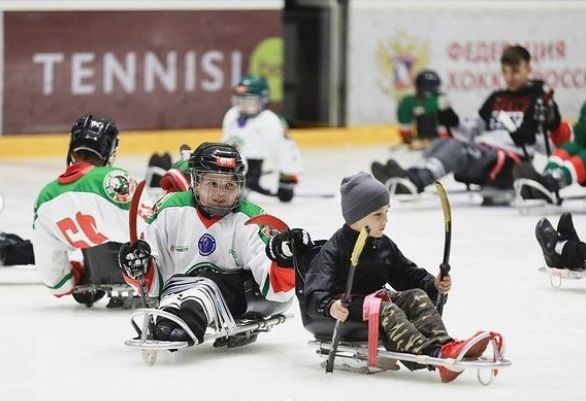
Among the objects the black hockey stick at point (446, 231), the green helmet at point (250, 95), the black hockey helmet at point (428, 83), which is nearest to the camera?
the black hockey stick at point (446, 231)

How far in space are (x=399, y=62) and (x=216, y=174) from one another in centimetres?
918

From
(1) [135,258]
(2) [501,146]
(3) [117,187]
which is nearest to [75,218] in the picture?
(3) [117,187]

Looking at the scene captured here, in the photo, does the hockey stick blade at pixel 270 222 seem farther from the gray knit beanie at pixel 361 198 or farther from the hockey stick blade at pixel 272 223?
the gray knit beanie at pixel 361 198

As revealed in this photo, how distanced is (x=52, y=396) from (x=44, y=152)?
788 centimetres

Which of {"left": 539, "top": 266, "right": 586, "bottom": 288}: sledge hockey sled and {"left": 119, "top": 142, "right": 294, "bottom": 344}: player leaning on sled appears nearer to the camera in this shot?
{"left": 119, "top": 142, "right": 294, "bottom": 344}: player leaning on sled

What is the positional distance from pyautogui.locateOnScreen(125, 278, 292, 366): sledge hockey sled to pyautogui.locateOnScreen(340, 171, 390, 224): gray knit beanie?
1.91 feet

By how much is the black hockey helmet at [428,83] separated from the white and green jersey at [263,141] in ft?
10.3

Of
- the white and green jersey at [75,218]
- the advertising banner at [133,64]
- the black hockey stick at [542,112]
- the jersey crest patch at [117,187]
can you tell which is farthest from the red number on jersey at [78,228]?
the advertising banner at [133,64]

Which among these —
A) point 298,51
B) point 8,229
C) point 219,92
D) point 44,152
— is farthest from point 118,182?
point 298,51

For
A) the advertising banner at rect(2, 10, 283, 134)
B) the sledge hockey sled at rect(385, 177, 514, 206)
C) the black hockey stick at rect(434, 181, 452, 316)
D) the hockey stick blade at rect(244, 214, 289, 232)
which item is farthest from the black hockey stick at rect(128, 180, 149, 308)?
the advertising banner at rect(2, 10, 283, 134)

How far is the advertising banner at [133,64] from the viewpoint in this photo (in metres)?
13.1

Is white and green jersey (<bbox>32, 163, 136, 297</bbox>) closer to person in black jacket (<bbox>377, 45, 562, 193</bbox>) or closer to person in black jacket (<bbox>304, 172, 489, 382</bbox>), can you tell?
person in black jacket (<bbox>304, 172, 489, 382</bbox>)

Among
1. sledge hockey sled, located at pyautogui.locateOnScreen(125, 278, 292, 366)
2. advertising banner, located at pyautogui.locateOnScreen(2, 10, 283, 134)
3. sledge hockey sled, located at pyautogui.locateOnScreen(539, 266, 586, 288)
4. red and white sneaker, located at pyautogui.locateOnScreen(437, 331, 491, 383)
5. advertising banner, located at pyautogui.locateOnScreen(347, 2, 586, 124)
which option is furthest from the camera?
advertising banner, located at pyautogui.locateOnScreen(347, 2, 586, 124)

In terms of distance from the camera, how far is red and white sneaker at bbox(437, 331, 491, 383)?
195 inches
